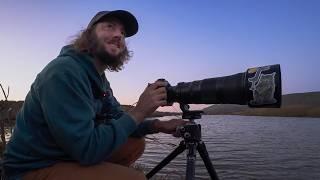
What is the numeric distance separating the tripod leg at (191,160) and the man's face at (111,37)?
0.86 m

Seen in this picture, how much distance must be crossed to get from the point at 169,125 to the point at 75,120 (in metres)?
1.26

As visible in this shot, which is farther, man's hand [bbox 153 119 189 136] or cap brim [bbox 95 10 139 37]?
man's hand [bbox 153 119 189 136]

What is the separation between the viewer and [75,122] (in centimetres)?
245

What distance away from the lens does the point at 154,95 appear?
2758mm

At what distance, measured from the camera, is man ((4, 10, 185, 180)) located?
8.10 feet

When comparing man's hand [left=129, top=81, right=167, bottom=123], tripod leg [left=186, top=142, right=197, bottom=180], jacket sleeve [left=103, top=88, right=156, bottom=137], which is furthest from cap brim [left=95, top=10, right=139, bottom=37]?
tripod leg [left=186, top=142, right=197, bottom=180]

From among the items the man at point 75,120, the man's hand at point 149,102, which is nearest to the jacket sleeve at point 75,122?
the man at point 75,120

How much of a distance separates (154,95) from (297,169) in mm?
10071

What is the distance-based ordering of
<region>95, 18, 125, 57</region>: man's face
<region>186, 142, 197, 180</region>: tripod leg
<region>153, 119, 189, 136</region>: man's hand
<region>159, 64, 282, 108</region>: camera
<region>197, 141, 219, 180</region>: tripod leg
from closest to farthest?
1. <region>159, 64, 282, 108</region>: camera
2. <region>186, 142, 197, 180</region>: tripod leg
3. <region>95, 18, 125, 57</region>: man's face
4. <region>197, 141, 219, 180</region>: tripod leg
5. <region>153, 119, 189, 136</region>: man's hand

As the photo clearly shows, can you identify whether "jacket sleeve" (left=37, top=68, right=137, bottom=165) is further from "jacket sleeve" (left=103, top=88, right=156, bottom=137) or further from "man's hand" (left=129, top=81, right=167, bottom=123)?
"jacket sleeve" (left=103, top=88, right=156, bottom=137)

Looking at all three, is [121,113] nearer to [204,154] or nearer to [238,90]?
[204,154]

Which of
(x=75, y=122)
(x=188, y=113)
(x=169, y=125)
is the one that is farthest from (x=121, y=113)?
(x=75, y=122)

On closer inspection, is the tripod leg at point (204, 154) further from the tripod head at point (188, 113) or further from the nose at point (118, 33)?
the nose at point (118, 33)

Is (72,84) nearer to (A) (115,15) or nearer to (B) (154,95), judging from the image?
(B) (154,95)
